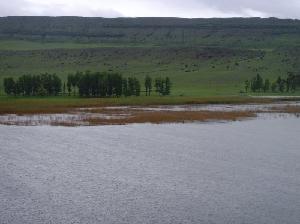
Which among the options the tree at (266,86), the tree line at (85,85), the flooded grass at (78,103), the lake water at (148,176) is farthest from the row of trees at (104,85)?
the lake water at (148,176)

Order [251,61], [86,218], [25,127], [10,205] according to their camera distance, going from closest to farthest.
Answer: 1. [86,218]
2. [10,205]
3. [25,127]
4. [251,61]

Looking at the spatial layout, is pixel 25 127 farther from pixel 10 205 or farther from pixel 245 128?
pixel 10 205

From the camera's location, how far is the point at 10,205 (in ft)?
104

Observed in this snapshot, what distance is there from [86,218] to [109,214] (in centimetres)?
140

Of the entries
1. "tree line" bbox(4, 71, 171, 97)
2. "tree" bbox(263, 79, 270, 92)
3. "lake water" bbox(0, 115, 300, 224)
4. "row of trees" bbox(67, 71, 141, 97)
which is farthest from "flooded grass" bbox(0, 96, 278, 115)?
"tree" bbox(263, 79, 270, 92)

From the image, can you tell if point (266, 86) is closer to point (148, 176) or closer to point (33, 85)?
→ point (33, 85)

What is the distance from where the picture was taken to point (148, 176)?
39.2 metres

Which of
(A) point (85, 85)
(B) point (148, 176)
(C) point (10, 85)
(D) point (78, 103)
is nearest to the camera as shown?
(B) point (148, 176)

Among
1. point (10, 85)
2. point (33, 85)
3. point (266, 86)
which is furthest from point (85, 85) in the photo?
point (266, 86)

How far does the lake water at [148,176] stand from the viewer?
3027 cm

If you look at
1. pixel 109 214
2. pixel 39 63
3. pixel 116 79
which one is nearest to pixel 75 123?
pixel 109 214

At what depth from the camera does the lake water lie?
99.3ft

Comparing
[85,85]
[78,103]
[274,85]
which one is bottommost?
[78,103]

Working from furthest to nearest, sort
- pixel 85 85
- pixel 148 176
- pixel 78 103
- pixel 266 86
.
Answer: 1. pixel 266 86
2. pixel 85 85
3. pixel 78 103
4. pixel 148 176
